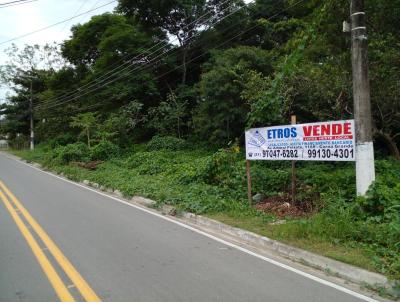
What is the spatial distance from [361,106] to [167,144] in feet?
65.2

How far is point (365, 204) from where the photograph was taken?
24.7ft

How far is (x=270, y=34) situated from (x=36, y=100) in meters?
35.5

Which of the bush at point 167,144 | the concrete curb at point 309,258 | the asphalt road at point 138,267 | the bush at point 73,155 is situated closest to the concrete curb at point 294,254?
the concrete curb at point 309,258

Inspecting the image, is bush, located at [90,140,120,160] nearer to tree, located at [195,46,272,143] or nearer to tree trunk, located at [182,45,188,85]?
tree, located at [195,46,272,143]

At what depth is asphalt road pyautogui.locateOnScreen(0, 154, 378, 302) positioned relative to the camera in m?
4.78

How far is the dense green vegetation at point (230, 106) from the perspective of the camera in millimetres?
7586

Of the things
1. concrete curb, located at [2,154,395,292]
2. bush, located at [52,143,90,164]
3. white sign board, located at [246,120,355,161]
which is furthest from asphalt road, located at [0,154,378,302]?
bush, located at [52,143,90,164]

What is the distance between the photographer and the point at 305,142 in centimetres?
870

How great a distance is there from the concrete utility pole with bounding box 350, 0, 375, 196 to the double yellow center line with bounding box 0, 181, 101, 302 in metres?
5.42

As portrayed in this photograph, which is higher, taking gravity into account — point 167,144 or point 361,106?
point 167,144

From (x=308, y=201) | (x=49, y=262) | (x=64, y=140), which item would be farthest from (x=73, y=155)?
(x=49, y=262)

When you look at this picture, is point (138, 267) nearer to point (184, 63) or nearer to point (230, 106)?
point (230, 106)

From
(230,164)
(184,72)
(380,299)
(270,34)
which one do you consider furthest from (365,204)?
(184,72)

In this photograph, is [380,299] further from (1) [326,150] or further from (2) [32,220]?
(2) [32,220]
